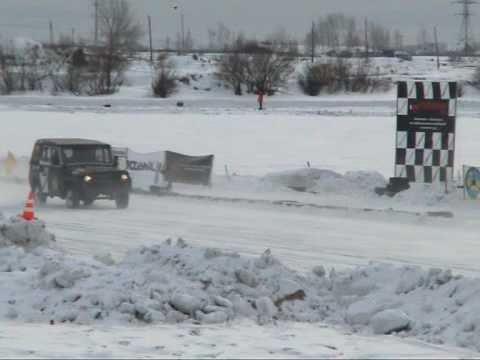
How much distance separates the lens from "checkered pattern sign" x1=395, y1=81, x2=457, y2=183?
81.0 feet

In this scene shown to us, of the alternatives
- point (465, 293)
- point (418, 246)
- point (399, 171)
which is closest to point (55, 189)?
point (399, 171)

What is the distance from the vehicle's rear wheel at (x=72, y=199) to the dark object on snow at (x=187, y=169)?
15.3 ft

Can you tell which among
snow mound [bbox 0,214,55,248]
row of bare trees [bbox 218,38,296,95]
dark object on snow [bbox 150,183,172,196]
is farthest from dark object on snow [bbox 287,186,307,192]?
row of bare trees [bbox 218,38,296,95]

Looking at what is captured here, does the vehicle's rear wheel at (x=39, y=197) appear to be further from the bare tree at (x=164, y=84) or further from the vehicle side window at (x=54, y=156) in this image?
the bare tree at (x=164, y=84)

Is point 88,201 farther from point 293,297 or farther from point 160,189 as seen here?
point 293,297

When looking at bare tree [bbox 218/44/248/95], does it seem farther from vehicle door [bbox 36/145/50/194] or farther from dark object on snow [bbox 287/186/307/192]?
vehicle door [bbox 36/145/50/194]

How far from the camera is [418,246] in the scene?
17031mm

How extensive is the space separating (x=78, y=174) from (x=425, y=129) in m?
8.54

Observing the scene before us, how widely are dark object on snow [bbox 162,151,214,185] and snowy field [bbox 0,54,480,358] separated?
11.2 inches

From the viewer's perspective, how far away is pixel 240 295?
34.2 ft

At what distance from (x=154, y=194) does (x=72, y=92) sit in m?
58.6

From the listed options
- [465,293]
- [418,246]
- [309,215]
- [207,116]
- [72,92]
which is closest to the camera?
[465,293]

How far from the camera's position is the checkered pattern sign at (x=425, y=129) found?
81.0 feet

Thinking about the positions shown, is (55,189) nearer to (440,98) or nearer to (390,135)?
(440,98)
